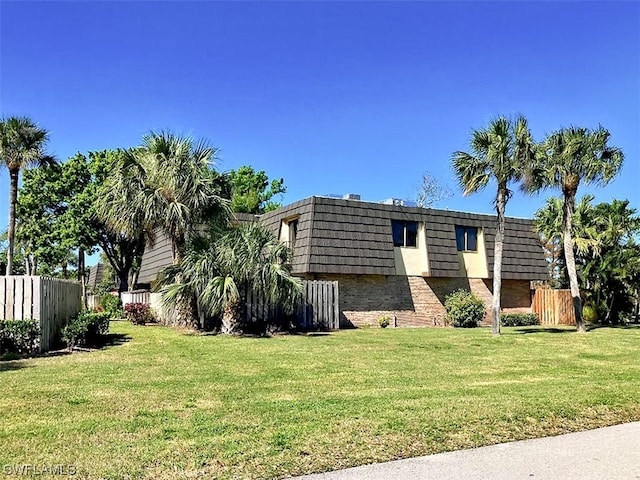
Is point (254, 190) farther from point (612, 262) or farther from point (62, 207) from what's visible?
point (612, 262)

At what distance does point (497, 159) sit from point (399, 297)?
8165mm

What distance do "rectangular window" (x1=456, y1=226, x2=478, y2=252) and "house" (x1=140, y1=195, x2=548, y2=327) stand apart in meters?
0.05

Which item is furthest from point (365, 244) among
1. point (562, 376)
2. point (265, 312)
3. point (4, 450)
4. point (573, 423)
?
point (4, 450)

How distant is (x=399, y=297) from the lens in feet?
81.2

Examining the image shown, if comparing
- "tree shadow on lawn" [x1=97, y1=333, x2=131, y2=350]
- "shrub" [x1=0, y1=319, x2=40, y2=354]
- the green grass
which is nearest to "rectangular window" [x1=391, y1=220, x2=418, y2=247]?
the green grass

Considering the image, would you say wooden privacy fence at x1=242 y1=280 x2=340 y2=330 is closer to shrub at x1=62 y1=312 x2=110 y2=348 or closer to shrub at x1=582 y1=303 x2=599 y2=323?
shrub at x1=62 y1=312 x2=110 y2=348

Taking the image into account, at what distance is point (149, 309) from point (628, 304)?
21.9m

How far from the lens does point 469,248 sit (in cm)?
2708

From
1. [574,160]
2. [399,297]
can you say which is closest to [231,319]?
[399,297]

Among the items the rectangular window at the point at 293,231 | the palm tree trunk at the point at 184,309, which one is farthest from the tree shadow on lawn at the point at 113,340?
the rectangular window at the point at 293,231

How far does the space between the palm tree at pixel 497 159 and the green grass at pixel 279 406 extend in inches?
293

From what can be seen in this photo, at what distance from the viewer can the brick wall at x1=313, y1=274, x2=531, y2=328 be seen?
77.2 ft

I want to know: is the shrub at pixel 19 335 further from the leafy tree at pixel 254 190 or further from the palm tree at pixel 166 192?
the leafy tree at pixel 254 190

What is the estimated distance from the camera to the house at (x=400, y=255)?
890 inches
